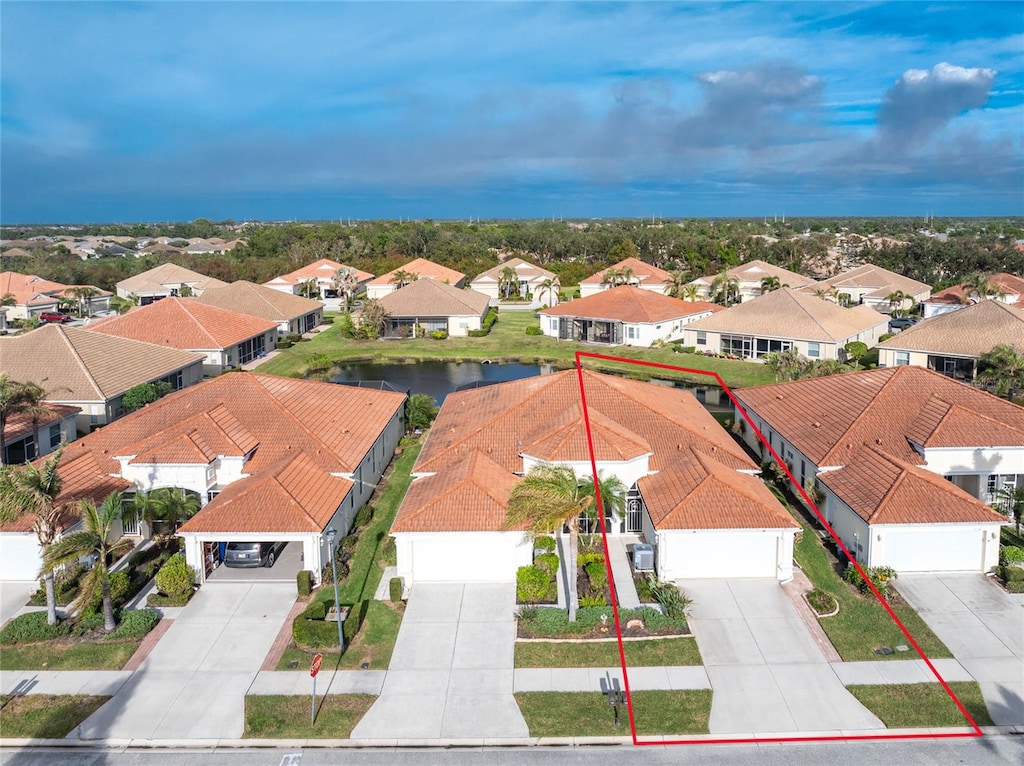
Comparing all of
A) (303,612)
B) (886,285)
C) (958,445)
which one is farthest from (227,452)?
(886,285)

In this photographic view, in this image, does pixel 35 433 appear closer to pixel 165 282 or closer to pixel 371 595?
pixel 371 595

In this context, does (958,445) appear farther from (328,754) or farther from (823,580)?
(328,754)

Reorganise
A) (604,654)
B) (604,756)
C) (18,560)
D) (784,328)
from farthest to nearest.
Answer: (784,328) < (18,560) < (604,654) < (604,756)

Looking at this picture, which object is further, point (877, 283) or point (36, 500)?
point (877, 283)

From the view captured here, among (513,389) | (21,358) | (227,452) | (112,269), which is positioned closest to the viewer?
(227,452)

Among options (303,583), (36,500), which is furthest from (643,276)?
(36,500)
